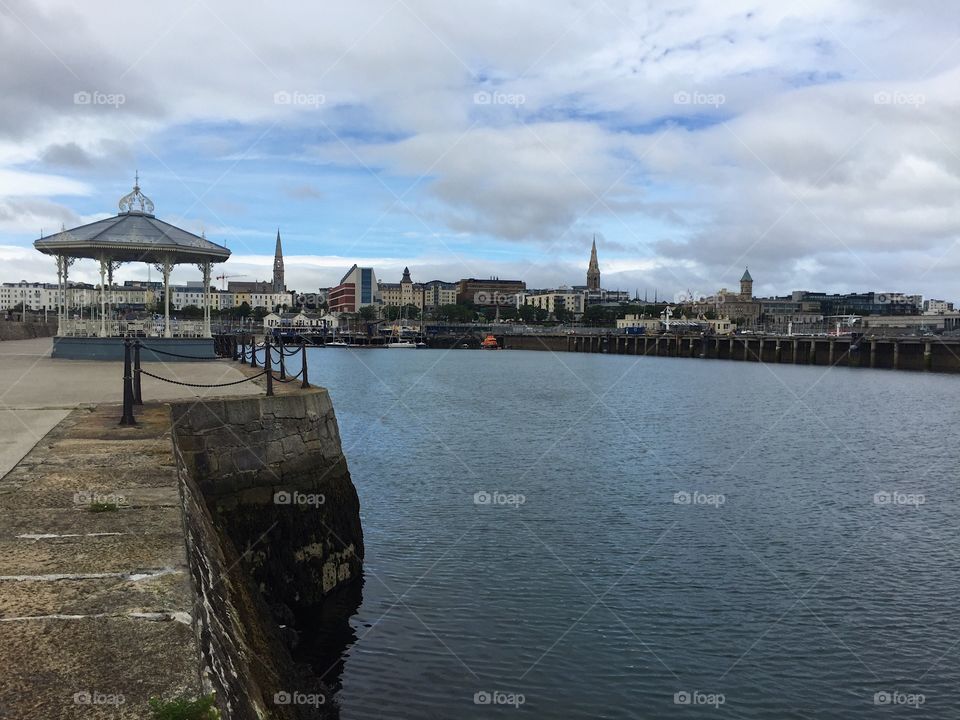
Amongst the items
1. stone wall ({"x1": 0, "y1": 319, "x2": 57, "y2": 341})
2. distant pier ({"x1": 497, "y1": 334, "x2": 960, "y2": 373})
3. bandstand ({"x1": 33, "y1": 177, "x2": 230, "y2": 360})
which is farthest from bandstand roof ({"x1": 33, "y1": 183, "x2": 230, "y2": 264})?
distant pier ({"x1": 497, "y1": 334, "x2": 960, "y2": 373})

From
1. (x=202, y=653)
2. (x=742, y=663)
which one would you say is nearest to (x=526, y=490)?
(x=742, y=663)

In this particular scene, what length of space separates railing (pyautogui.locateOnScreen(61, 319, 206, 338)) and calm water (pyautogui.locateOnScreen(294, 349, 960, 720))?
8016 mm

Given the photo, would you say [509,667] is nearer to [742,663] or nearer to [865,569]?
[742,663]

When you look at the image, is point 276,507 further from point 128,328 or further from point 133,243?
point 128,328

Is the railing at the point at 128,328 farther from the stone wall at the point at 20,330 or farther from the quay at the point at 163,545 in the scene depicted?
the stone wall at the point at 20,330

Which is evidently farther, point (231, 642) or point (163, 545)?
point (163, 545)

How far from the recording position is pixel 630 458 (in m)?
29.8

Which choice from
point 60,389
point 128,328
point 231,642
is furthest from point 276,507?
point 128,328

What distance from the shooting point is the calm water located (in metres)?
11.3

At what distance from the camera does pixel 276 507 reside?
42.0ft

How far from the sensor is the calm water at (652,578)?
37.1ft

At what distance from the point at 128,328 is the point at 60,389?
12593 mm

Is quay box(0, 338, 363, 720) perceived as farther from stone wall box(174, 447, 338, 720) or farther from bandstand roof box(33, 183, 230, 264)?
bandstand roof box(33, 183, 230, 264)

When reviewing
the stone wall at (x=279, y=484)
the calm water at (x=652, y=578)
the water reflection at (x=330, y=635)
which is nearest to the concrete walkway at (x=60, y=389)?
the stone wall at (x=279, y=484)
